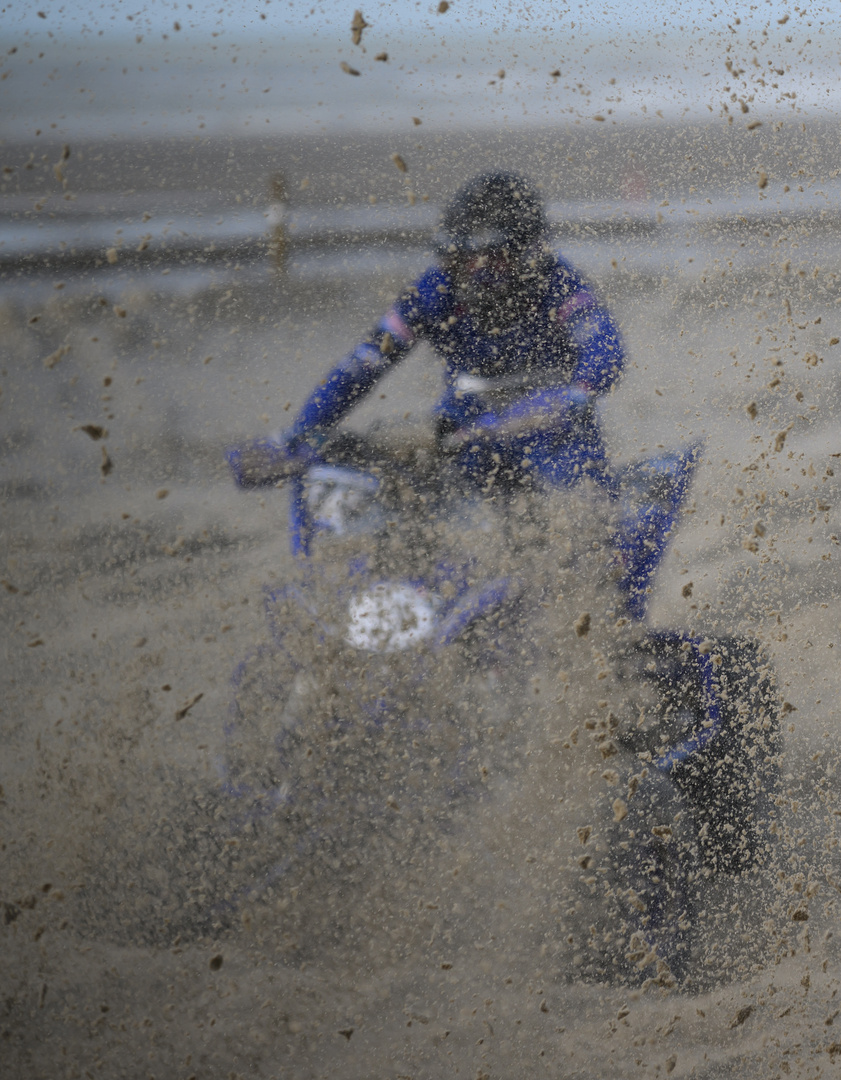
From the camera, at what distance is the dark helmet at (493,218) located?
65 cm

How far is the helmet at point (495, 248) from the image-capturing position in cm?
64

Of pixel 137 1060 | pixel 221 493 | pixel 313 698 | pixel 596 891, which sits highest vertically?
pixel 221 493

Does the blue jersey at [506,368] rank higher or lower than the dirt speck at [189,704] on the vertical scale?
higher

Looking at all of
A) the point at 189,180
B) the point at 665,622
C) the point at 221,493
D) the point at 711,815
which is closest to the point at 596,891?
→ the point at 711,815

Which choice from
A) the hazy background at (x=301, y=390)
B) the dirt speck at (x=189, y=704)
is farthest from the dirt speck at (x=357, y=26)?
the dirt speck at (x=189, y=704)

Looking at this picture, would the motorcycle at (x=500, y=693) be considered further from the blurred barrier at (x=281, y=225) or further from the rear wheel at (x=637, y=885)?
the blurred barrier at (x=281, y=225)

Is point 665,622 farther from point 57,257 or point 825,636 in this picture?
point 57,257

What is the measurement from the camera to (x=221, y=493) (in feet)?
2.06

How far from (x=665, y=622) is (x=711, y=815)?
196 millimetres

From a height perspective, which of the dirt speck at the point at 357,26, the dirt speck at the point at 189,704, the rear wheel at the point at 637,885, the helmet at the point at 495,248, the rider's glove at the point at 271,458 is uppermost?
the dirt speck at the point at 357,26

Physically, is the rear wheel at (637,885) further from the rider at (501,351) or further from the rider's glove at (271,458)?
the rider's glove at (271,458)

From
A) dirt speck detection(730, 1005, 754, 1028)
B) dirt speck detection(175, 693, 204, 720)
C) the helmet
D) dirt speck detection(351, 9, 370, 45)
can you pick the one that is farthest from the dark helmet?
dirt speck detection(730, 1005, 754, 1028)

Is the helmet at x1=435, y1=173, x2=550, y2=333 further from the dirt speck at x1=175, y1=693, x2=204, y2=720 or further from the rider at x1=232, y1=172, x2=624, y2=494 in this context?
the dirt speck at x1=175, y1=693, x2=204, y2=720

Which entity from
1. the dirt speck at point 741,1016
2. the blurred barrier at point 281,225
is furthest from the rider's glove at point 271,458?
the dirt speck at point 741,1016
